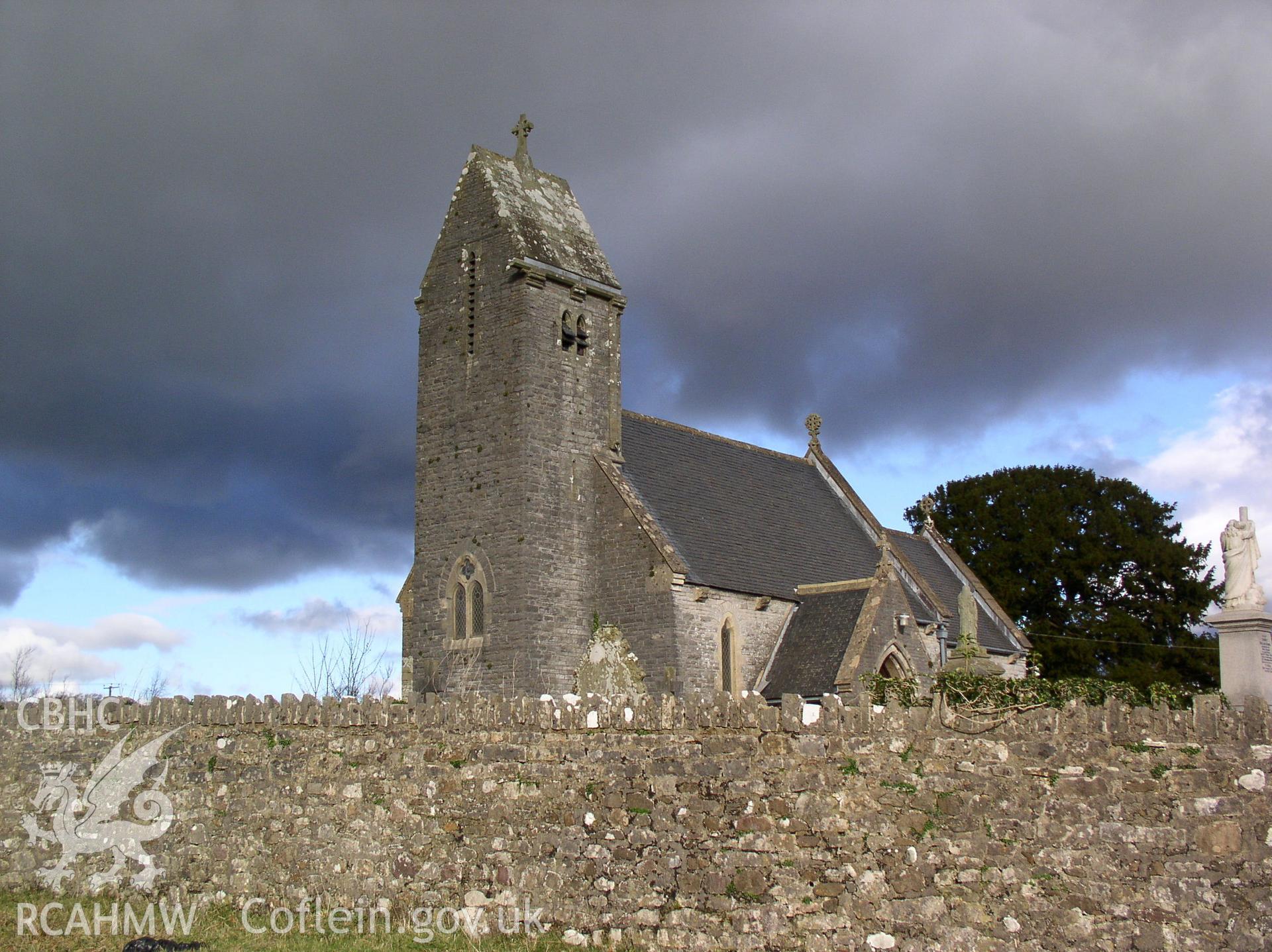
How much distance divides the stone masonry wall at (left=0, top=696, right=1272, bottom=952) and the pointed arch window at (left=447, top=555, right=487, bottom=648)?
44.7ft

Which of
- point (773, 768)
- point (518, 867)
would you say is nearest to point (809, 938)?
point (773, 768)

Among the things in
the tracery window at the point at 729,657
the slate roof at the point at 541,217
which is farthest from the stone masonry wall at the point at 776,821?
the slate roof at the point at 541,217

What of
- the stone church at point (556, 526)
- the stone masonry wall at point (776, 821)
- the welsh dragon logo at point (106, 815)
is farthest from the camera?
the stone church at point (556, 526)

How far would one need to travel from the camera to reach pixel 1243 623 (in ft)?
60.4

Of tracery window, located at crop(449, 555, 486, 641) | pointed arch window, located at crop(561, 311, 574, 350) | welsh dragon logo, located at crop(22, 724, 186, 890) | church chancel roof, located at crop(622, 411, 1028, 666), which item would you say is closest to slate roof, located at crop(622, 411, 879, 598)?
church chancel roof, located at crop(622, 411, 1028, 666)

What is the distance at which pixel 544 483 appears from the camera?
28281 millimetres

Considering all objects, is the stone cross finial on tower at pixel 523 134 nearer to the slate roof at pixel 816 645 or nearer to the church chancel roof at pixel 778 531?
the church chancel roof at pixel 778 531

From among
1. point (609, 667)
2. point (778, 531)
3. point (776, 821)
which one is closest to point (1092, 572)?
point (778, 531)

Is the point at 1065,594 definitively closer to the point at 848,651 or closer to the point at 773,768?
the point at 848,651

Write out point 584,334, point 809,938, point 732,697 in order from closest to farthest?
1. point 809,938
2. point 732,697
3. point 584,334

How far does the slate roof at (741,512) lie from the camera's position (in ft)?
99.2

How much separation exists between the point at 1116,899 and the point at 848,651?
58.9 feet

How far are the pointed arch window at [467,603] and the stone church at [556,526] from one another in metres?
0.05

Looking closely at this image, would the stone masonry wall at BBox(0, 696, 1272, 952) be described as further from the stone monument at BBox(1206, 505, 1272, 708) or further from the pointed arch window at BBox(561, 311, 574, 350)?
the pointed arch window at BBox(561, 311, 574, 350)
